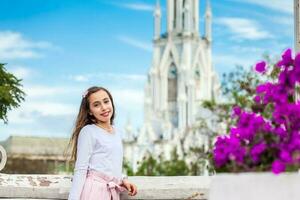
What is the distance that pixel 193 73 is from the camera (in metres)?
86.8

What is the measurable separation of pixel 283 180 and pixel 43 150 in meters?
60.4

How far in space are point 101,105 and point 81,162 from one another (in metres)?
0.38

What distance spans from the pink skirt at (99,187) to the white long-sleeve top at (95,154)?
1.3 inches

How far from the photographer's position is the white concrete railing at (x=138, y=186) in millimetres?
4809

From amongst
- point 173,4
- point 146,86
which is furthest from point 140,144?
point 173,4

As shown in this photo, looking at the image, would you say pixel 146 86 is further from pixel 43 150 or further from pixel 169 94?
pixel 43 150

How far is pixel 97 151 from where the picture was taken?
4301 millimetres

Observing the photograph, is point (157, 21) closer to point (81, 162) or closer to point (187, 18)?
point (187, 18)

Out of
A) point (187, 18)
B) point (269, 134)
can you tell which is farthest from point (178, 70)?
point (269, 134)

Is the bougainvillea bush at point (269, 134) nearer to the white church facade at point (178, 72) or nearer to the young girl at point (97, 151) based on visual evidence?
the young girl at point (97, 151)

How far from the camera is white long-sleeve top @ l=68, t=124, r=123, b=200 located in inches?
166

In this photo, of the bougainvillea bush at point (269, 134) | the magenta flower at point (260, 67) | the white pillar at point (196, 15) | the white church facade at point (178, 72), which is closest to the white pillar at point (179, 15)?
the white church facade at point (178, 72)

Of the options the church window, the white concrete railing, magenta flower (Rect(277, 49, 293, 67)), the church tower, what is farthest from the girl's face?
the church window

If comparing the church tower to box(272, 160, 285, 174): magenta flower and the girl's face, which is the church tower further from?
box(272, 160, 285, 174): magenta flower
